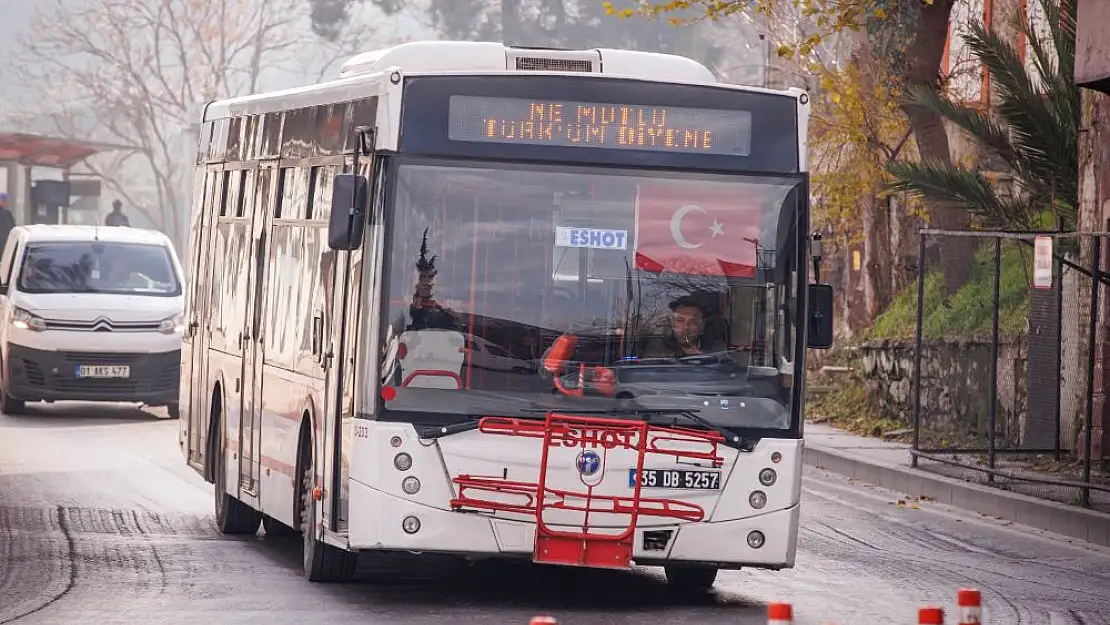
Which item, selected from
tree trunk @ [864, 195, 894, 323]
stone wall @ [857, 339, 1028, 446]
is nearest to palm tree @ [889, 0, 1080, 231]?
stone wall @ [857, 339, 1028, 446]

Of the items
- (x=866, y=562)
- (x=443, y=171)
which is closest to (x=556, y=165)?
(x=443, y=171)

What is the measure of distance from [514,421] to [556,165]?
123 centimetres

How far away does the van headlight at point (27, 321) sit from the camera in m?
23.0

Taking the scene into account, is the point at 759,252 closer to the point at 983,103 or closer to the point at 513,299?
the point at 513,299

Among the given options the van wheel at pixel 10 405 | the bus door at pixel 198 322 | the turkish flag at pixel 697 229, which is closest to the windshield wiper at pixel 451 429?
the turkish flag at pixel 697 229

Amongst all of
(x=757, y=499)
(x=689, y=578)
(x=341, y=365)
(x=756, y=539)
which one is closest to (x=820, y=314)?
(x=757, y=499)

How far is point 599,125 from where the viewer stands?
10656 mm

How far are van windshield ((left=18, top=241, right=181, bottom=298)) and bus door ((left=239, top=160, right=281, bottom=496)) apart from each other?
1084 cm

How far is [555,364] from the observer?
10.4 metres

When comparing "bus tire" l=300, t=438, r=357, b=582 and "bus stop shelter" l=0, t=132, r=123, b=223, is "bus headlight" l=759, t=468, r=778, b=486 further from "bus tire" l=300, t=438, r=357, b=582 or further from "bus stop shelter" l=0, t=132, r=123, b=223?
"bus stop shelter" l=0, t=132, r=123, b=223

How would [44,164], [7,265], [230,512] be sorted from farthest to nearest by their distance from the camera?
[44,164] → [7,265] → [230,512]

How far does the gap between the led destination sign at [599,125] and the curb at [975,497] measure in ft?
19.3

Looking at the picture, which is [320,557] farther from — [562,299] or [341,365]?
[562,299]

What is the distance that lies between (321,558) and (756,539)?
223cm
